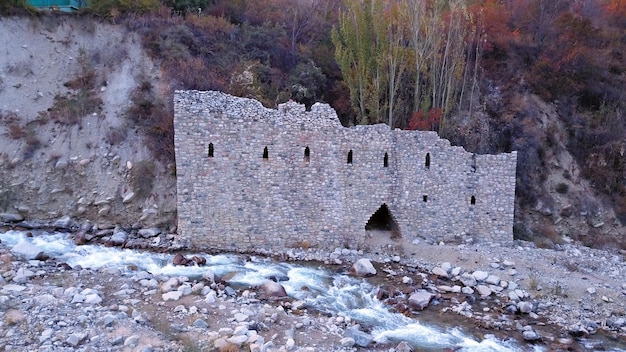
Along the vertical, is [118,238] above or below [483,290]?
above

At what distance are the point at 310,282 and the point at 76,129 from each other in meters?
11.9

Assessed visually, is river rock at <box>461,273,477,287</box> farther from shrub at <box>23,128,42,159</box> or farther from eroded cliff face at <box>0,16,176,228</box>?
shrub at <box>23,128,42,159</box>

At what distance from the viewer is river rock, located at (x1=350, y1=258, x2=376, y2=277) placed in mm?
14719

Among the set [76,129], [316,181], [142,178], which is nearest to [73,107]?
[76,129]

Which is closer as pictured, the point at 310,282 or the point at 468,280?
the point at 310,282

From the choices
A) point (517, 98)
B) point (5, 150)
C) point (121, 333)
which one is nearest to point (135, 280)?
point (121, 333)

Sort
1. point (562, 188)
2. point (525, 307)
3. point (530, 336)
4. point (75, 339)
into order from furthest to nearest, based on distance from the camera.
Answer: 1. point (562, 188)
2. point (525, 307)
3. point (530, 336)
4. point (75, 339)

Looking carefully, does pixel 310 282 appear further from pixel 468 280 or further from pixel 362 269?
pixel 468 280

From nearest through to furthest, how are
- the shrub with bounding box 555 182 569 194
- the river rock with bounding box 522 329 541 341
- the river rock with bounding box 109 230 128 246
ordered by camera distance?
the river rock with bounding box 522 329 541 341 < the river rock with bounding box 109 230 128 246 < the shrub with bounding box 555 182 569 194

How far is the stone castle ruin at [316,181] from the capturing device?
52.0ft

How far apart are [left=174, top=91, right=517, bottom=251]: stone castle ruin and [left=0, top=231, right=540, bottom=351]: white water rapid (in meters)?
1.60

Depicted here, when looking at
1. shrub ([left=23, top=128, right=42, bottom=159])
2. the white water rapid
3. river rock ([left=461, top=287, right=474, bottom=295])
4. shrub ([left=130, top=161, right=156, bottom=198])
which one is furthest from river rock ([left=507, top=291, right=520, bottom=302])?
shrub ([left=23, top=128, right=42, bottom=159])

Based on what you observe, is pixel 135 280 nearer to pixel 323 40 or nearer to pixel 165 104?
pixel 165 104

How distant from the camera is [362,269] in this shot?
48.5 feet
